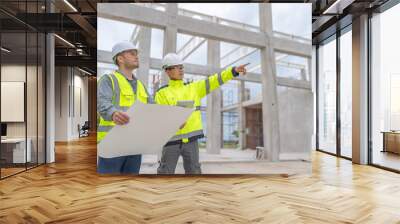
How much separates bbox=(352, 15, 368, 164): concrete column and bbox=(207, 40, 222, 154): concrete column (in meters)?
3.26

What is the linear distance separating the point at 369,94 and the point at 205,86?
11.6ft

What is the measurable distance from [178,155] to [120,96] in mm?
1185

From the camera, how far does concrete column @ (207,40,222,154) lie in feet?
18.1

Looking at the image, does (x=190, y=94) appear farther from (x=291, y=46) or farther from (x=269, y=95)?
(x=291, y=46)

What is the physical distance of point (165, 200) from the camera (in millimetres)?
4207

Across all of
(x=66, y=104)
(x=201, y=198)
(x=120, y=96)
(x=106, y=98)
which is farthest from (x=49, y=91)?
(x=66, y=104)

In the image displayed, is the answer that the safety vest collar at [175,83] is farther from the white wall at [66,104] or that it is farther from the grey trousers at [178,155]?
the white wall at [66,104]

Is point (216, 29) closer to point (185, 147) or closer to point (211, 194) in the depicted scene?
point (185, 147)

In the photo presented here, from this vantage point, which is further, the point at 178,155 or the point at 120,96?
the point at 178,155

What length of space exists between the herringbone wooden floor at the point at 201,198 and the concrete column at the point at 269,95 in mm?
508

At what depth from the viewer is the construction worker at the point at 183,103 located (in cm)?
542

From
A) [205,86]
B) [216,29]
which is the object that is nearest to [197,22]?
[216,29]

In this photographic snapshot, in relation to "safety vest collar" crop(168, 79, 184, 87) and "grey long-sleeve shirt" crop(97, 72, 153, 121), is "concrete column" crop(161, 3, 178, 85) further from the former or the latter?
"grey long-sleeve shirt" crop(97, 72, 153, 121)

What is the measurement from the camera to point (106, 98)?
5.30 meters
